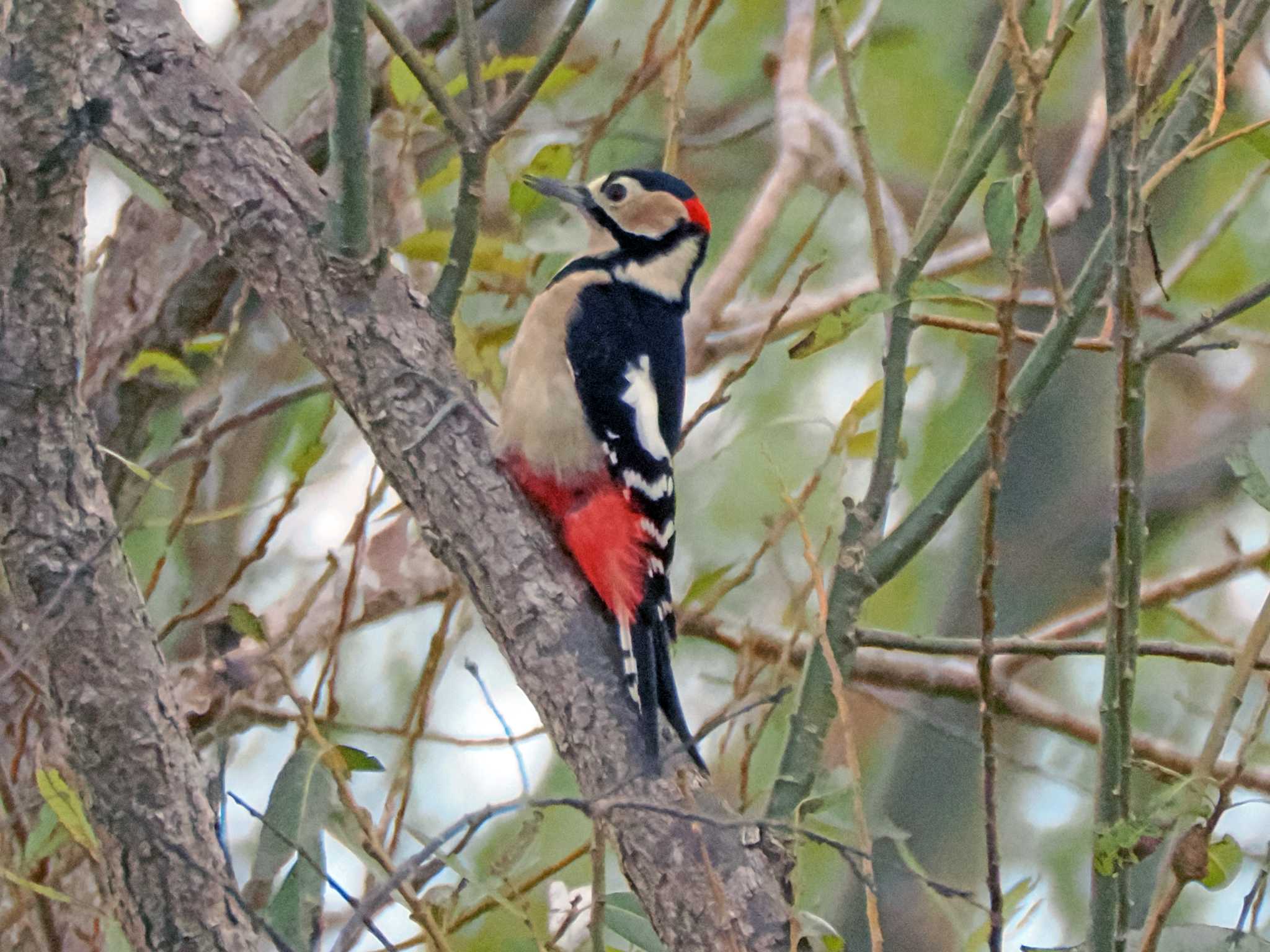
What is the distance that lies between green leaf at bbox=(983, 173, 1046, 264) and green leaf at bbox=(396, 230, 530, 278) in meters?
0.91

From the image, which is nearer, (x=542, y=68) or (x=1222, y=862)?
(x=1222, y=862)

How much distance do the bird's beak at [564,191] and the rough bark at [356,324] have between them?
48 centimetres

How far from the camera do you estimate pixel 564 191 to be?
217cm

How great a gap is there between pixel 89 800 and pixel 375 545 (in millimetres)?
1267

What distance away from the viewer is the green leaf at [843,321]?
1.20 meters

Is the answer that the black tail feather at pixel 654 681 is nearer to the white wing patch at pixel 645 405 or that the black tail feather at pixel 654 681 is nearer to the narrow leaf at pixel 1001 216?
the white wing patch at pixel 645 405

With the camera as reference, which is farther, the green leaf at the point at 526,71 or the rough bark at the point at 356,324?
the green leaf at the point at 526,71

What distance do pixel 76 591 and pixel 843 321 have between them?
78cm

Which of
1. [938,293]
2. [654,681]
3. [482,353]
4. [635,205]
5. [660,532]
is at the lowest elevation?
[654,681]

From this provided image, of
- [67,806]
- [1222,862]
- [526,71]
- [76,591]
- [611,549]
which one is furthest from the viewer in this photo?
[526,71]

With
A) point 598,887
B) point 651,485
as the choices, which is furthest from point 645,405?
point 598,887

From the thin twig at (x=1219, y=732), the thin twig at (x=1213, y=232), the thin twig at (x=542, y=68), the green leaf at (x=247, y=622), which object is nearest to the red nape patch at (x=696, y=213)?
the thin twig at (x=1213, y=232)

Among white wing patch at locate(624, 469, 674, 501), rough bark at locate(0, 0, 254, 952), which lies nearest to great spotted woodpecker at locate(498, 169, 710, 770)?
white wing patch at locate(624, 469, 674, 501)

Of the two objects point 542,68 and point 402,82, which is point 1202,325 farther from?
point 402,82
